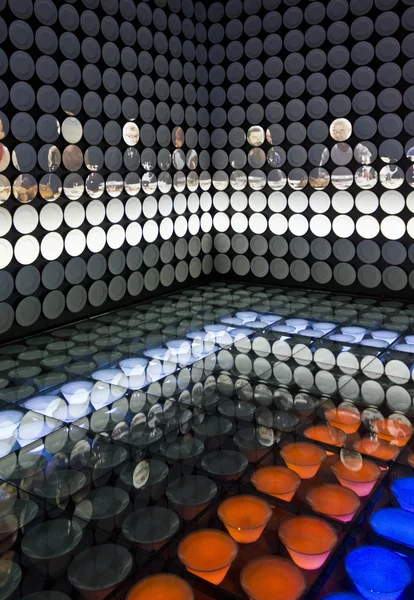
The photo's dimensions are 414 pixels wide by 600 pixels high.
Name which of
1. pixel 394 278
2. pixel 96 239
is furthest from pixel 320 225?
pixel 96 239

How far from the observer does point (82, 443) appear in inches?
113

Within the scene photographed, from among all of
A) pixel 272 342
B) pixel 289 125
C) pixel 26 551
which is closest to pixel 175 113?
pixel 289 125

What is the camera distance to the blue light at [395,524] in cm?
208

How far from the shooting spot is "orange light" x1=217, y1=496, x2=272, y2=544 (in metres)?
2.11

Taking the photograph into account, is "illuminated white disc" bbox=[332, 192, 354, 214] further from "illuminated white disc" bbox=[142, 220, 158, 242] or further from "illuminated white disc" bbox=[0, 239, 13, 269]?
"illuminated white disc" bbox=[0, 239, 13, 269]

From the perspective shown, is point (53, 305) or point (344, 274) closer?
point (53, 305)

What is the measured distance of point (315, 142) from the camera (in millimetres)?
5934

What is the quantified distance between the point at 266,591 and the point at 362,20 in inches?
210

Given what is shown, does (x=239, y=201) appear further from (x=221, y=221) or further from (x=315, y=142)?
(x=315, y=142)

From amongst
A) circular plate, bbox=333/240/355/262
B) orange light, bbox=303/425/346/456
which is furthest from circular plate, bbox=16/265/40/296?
circular plate, bbox=333/240/355/262

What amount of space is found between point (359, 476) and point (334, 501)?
0.23 m

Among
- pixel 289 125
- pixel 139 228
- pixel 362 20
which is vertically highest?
pixel 362 20

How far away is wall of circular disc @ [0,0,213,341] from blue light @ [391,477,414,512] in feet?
11.0

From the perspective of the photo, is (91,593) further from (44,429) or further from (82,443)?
(44,429)
